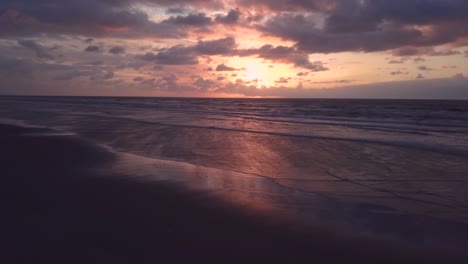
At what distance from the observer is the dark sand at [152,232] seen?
15.0 ft

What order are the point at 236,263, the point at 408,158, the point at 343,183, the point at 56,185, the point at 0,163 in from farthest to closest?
1. the point at 408,158
2. the point at 0,163
3. the point at 343,183
4. the point at 56,185
5. the point at 236,263

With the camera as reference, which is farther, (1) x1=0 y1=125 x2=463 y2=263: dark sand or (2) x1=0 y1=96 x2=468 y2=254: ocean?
(2) x1=0 y1=96 x2=468 y2=254: ocean

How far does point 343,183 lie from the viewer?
8789mm

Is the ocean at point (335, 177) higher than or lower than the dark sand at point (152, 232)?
lower

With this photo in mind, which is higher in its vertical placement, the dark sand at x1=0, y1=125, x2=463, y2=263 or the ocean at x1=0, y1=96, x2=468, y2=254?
the dark sand at x1=0, y1=125, x2=463, y2=263

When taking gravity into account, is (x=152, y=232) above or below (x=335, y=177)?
above

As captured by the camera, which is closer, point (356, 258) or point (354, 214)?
point (356, 258)

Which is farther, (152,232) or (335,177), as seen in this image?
(335,177)

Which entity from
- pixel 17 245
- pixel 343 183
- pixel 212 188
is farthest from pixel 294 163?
pixel 17 245

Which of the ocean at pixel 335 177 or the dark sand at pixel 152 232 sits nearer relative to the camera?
the dark sand at pixel 152 232

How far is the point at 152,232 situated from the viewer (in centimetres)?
525

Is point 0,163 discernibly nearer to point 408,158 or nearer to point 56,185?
point 56,185

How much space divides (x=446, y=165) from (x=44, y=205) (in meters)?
11.4

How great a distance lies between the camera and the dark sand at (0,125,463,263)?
4.58 metres
